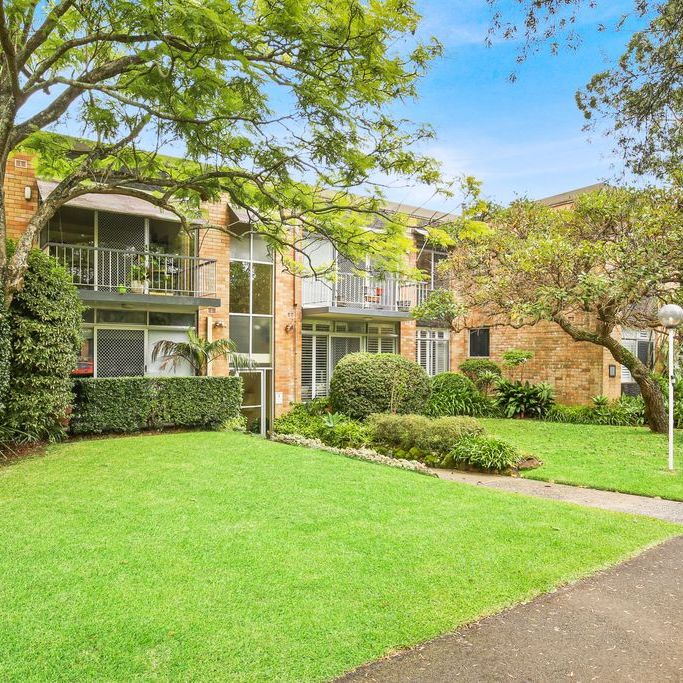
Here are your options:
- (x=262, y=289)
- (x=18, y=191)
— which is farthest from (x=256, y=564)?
(x=262, y=289)

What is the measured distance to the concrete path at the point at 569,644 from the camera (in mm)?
3309

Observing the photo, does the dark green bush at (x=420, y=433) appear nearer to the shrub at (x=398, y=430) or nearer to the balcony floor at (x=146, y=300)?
the shrub at (x=398, y=430)

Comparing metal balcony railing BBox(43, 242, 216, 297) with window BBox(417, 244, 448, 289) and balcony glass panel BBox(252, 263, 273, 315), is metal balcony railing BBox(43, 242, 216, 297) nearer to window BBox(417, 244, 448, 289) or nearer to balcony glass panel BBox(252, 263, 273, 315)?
balcony glass panel BBox(252, 263, 273, 315)

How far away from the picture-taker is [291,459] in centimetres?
959

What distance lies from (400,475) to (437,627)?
483 cm

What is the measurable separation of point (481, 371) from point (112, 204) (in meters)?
12.8

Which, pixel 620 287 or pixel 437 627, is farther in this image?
pixel 620 287

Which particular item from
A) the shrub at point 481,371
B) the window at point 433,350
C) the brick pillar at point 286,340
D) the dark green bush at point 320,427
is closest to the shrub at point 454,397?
the shrub at point 481,371

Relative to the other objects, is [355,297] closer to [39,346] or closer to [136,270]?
[136,270]

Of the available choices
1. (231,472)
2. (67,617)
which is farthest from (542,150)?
(67,617)

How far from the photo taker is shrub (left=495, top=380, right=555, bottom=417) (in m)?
17.7

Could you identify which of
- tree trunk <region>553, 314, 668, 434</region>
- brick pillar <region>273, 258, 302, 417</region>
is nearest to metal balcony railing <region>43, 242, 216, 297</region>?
brick pillar <region>273, 258, 302, 417</region>

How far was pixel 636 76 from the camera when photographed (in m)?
7.62

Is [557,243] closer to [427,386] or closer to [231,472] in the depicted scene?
[427,386]
